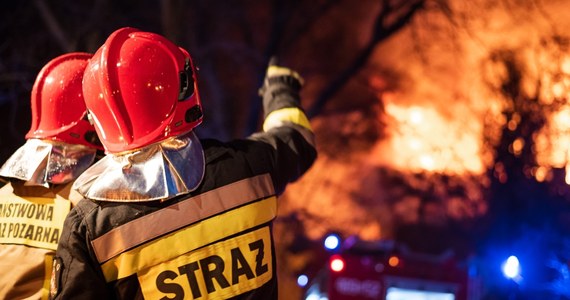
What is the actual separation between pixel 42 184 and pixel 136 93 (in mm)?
978

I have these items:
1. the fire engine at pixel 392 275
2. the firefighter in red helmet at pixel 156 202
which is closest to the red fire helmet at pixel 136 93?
the firefighter in red helmet at pixel 156 202

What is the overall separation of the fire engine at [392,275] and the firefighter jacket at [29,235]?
598 cm

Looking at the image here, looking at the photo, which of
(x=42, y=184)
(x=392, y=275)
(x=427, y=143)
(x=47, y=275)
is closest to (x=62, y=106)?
(x=42, y=184)

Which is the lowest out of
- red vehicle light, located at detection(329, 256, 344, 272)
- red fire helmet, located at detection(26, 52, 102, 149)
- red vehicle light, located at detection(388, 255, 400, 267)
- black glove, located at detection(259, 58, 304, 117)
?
red vehicle light, located at detection(329, 256, 344, 272)

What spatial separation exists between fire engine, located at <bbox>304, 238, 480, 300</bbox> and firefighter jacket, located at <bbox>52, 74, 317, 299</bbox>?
6.16 m

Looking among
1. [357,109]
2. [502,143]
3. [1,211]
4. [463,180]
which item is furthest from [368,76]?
[1,211]

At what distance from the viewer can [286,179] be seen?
8.42ft

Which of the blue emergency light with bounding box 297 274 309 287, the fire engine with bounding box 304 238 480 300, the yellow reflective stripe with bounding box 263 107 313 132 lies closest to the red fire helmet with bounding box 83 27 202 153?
the yellow reflective stripe with bounding box 263 107 313 132

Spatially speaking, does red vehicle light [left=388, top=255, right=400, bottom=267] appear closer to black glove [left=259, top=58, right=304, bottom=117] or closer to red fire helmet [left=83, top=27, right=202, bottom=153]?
black glove [left=259, top=58, right=304, bottom=117]

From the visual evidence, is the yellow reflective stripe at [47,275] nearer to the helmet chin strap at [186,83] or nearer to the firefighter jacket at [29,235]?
the firefighter jacket at [29,235]

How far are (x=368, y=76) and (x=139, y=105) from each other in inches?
500

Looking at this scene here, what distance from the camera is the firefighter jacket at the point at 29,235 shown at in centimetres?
288

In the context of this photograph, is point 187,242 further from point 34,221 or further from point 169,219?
point 34,221

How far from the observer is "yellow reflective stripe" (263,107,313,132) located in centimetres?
281
